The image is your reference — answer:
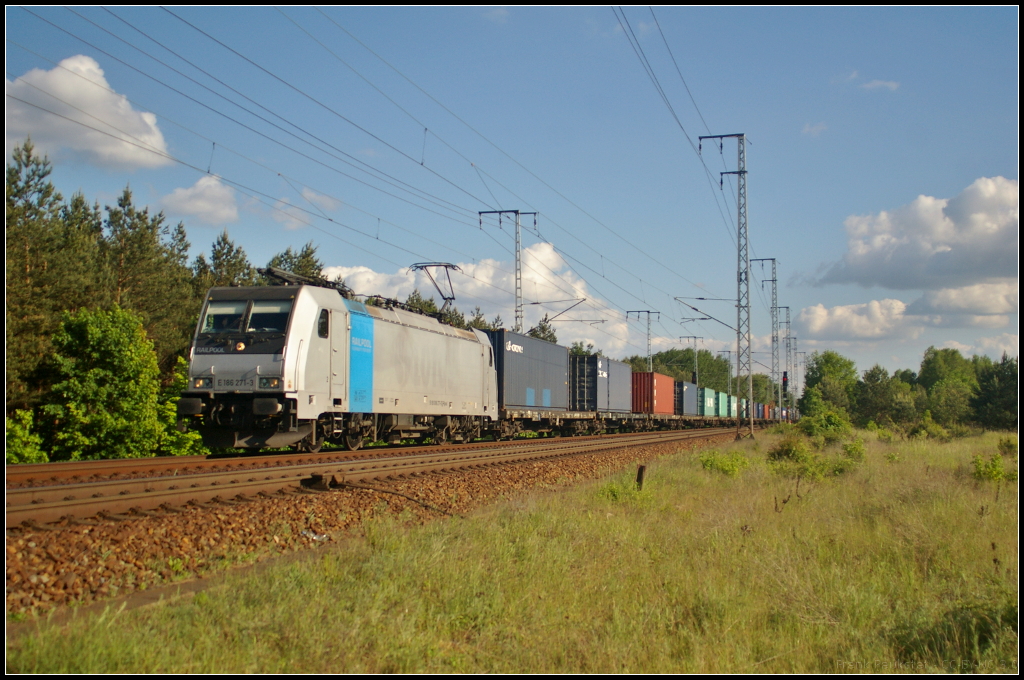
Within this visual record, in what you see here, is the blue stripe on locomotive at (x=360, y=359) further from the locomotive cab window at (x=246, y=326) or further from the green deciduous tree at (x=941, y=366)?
the green deciduous tree at (x=941, y=366)

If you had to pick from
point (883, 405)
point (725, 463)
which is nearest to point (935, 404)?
point (883, 405)

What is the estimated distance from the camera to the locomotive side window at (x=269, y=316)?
1449 cm

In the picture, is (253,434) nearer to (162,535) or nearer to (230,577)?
(162,535)

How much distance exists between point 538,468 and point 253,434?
6.12 m

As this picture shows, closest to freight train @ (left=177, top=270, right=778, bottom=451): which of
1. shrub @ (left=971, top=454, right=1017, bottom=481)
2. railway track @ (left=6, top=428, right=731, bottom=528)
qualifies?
railway track @ (left=6, top=428, right=731, bottom=528)

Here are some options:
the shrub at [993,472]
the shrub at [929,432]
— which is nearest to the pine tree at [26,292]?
the shrub at [993,472]

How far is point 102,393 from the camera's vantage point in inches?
883

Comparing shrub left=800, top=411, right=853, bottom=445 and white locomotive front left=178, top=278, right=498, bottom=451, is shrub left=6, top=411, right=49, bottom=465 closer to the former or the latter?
white locomotive front left=178, top=278, right=498, bottom=451

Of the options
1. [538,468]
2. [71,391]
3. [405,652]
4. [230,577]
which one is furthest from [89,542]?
[71,391]

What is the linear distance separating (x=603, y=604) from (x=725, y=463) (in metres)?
11.6

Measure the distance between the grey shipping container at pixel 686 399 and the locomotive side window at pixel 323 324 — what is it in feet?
126

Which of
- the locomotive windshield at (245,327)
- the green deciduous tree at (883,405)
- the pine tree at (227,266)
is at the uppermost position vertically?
the pine tree at (227,266)

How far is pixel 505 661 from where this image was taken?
5.14 m

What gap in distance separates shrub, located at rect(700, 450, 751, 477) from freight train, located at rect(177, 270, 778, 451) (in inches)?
314
